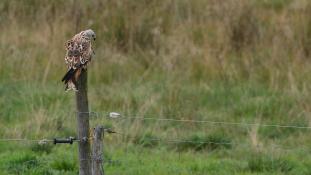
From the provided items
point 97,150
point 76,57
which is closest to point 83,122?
point 97,150

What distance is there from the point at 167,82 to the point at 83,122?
16.8ft

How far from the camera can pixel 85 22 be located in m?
12.6

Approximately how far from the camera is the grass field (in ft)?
27.6

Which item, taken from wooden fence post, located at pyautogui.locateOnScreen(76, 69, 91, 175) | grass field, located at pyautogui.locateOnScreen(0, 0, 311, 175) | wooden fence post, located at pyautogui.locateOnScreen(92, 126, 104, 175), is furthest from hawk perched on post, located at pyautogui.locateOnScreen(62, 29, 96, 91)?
grass field, located at pyautogui.locateOnScreen(0, 0, 311, 175)

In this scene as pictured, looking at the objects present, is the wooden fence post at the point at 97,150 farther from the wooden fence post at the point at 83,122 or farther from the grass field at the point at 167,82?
the grass field at the point at 167,82

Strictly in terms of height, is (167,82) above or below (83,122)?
above

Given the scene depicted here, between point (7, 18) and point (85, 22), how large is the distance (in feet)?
3.90

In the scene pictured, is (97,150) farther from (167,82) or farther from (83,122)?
(167,82)

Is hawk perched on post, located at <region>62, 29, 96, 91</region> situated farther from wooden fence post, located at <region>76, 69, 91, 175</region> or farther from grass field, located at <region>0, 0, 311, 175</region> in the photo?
grass field, located at <region>0, 0, 311, 175</region>

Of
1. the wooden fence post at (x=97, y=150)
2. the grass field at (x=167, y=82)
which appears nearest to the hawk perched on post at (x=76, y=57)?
the wooden fence post at (x=97, y=150)

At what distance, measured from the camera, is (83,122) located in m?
5.70

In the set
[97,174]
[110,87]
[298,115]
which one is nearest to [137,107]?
[110,87]

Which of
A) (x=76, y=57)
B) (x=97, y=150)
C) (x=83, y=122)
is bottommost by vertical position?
(x=97, y=150)

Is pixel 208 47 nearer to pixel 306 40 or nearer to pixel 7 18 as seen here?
pixel 306 40
